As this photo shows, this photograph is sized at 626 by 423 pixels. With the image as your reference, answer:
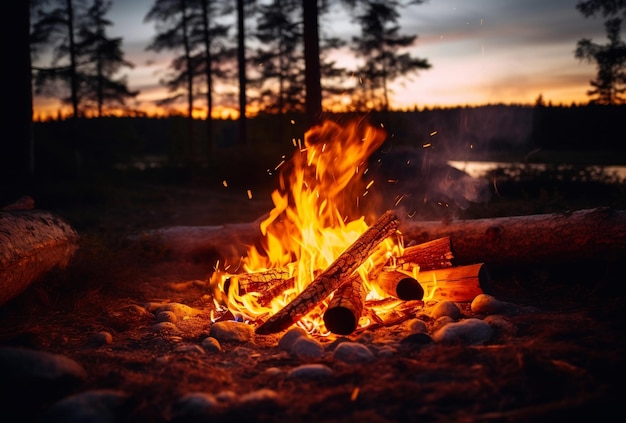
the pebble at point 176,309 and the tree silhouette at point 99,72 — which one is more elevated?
the tree silhouette at point 99,72

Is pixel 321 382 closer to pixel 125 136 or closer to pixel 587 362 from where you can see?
pixel 587 362

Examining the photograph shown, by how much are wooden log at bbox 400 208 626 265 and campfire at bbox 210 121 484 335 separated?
57 centimetres

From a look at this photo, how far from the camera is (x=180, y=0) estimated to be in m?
25.7

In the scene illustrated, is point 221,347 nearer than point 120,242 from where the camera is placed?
Yes

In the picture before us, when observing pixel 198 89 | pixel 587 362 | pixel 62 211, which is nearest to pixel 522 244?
pixel 587 362

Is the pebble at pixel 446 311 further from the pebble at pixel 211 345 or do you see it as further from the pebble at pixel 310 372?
the pebble at pixel 211 345

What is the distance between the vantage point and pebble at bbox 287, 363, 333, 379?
3.18 meters

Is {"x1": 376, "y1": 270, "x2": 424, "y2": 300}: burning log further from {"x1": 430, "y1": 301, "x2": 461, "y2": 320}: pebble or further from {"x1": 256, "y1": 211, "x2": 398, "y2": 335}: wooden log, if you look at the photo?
{"x1": 256, "y1": 211, "x2": 398, "y2": 335}: wooden log

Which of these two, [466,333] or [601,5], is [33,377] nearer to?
[466,333]

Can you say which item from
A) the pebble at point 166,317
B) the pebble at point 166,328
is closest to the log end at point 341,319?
the pebble at point 166,328

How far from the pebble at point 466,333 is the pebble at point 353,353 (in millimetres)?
624

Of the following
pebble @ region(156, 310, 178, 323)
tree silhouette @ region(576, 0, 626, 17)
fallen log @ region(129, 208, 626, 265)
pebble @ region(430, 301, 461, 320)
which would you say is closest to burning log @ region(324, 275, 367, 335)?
pebble @ region(430, 301, 461, 320)

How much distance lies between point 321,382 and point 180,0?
87.0 ft

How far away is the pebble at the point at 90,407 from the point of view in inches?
101
